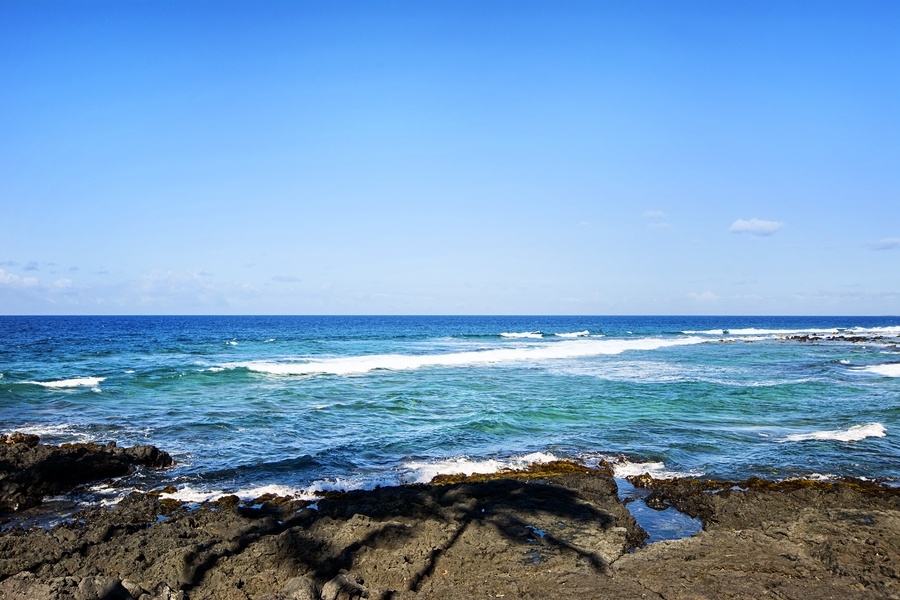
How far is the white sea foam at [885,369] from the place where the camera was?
30528 mm

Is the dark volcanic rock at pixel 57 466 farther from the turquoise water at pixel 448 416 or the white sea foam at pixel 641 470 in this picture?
the white sea foam at pixel 641 470

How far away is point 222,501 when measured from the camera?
1050 centimetres

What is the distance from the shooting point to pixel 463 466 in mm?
13211

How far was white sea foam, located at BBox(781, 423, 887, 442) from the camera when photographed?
15.4 m

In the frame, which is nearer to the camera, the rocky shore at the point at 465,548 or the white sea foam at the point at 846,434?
the rocky shore at the point at 465,548

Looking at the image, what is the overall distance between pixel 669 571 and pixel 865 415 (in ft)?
51.0

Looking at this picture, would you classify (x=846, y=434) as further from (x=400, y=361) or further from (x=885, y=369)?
(x=400, y=361)

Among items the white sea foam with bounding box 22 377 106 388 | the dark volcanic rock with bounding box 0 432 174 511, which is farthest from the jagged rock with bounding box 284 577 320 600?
the white sea foam with bounding box 22 377 106 388

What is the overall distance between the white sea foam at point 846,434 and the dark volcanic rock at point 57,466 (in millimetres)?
15355

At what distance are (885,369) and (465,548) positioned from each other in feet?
113

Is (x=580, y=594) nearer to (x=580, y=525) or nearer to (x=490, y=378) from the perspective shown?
(x=580, y=525)

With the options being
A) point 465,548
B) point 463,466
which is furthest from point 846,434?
point 465,548

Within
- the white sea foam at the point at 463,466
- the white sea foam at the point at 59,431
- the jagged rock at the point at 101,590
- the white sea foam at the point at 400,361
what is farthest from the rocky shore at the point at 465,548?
the white sea foam at the point at 400,361

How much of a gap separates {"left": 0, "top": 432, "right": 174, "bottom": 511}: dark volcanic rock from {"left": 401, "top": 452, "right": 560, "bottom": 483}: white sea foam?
5.46 m
